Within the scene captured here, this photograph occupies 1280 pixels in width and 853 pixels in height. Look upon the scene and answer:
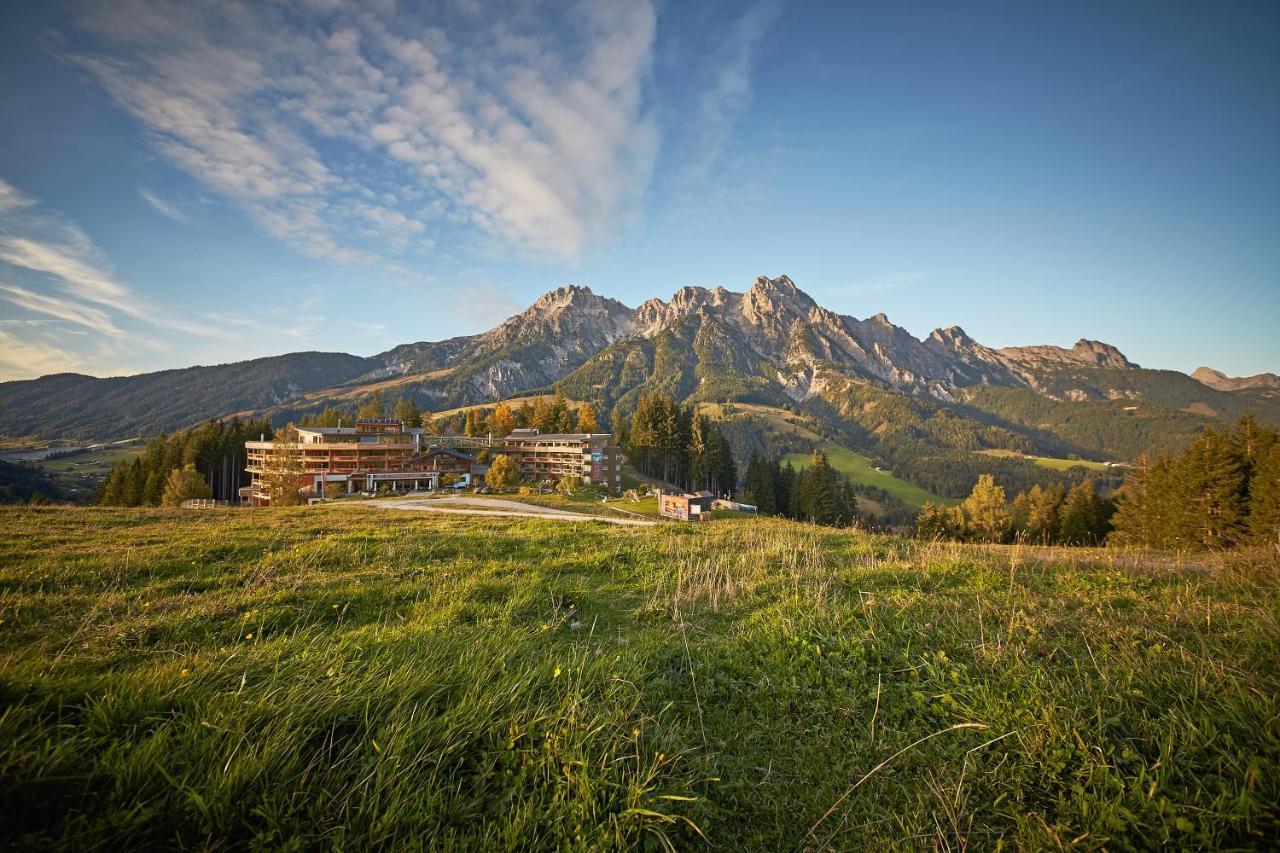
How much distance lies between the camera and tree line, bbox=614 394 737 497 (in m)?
74.0

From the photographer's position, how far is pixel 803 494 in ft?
211

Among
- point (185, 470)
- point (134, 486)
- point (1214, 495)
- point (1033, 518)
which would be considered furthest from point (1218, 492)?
point (134, 486)

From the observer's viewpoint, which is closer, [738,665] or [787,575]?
[738,665]

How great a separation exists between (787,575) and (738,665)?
408cm

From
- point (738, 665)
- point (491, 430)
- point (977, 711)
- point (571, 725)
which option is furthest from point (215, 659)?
point (491, 430)

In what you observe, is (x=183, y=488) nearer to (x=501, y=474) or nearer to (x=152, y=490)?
(x=152, y=490)

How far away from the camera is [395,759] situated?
2738 millimetres

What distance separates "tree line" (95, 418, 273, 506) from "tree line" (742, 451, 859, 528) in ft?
220

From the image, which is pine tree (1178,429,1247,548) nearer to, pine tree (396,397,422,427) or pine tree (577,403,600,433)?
pine tree (577,403,600,433)

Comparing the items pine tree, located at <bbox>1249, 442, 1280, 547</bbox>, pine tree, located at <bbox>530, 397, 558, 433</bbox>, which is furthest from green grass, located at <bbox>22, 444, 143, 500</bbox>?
pine tree, located at <bbox>1249, 442, 1280, 547</bbox>

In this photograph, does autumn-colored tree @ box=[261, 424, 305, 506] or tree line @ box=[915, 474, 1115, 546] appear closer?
autumn-colored tree @ box=[261, 424, 305, 506]

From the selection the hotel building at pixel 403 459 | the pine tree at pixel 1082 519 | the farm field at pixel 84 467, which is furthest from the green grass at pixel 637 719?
the farm field at pixel 84 467

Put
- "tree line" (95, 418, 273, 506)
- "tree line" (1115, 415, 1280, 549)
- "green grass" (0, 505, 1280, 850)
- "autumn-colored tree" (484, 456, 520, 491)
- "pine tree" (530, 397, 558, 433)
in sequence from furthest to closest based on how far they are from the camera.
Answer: "pine tree" (530, 397, 558, 433)
"autumn-colored tree" (484, 456, 520, 491)
"tree line" (95, 418, 273, 506)
"tree line" (1115, 415, 1280, 549)
"green grass" (0, 505, 1280, 850)

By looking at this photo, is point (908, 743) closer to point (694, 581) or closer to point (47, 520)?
point (694, 581)
